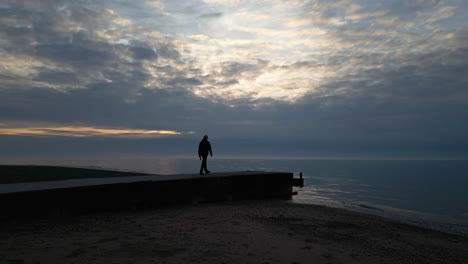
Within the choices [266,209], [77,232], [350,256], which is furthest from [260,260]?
[266,209]

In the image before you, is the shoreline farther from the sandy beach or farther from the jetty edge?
the sandy beach

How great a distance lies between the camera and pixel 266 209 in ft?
47.4

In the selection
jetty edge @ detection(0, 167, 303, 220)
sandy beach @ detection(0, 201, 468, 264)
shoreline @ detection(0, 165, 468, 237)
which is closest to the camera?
sandy beach @ detection(0, 201, 468, 264)

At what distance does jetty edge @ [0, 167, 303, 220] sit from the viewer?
10.2 meters

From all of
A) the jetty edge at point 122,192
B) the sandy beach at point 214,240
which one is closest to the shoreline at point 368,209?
the jetty edge at point 122,192

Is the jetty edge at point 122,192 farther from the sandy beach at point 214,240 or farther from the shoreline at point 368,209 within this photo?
the shoreline at point 368,209

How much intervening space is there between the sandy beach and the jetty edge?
515 millimetres

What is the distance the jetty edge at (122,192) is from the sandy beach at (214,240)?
51cm

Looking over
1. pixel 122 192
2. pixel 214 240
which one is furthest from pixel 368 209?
pixel 214 240

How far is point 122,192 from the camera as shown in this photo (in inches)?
499

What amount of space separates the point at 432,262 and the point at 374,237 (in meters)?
Answer: 2.20

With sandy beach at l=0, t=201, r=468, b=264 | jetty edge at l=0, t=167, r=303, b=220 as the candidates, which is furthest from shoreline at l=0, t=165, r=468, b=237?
sandy beach at l=0, t=201, r=468, b=264

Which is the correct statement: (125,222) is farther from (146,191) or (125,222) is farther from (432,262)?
(432,262)

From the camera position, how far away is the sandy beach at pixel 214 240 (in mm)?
6914
